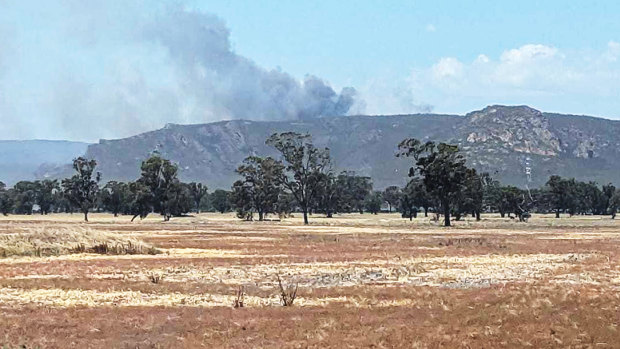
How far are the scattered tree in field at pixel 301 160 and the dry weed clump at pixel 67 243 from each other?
8542 centimetres

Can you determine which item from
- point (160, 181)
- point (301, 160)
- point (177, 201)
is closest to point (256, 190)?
point (177, 201)

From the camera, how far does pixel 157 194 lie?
5689 inches

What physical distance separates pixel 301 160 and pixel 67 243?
9099 cm

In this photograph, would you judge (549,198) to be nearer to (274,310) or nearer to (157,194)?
(157,194)

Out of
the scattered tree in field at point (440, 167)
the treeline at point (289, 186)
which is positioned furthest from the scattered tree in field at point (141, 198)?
the scattered tree in field at point (440, 167)

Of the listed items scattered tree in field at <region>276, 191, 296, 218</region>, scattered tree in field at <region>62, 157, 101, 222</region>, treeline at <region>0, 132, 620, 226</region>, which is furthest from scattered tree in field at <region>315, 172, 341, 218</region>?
scattered tree in field at <region>62, 157, 101, 222</region>

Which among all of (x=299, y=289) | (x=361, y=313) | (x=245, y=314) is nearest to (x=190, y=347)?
(x=245, y=314)

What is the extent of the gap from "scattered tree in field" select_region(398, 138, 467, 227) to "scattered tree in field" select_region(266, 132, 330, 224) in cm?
2677

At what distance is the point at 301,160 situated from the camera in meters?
138

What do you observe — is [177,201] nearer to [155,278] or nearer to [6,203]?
[6,203]

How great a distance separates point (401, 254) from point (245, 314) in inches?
1032

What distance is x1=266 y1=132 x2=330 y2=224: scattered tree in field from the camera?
136 meters

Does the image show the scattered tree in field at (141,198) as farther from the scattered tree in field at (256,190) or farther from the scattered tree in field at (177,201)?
the scattered tree in field at (256,190)

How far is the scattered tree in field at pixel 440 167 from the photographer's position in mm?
111562
